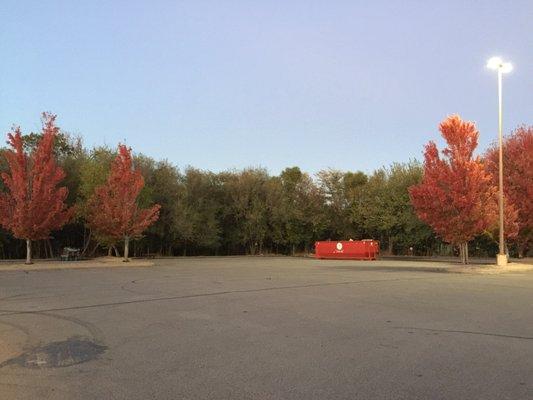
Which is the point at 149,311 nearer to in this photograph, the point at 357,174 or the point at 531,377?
the point at 531,377

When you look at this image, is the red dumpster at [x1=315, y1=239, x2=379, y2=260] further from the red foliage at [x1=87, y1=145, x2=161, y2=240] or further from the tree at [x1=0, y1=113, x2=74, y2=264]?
the tree at [x1=0, y1=113, x2=74, y2=264]

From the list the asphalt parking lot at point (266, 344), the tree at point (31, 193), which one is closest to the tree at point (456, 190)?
the asphalt parking lot at point (266, 344)

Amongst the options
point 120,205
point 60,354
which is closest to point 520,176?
point 120,205

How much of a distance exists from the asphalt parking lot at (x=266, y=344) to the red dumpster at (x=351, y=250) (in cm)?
2498

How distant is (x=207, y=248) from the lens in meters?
53.2

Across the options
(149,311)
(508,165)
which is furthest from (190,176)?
(149,311)

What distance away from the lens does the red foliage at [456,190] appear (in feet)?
90.2

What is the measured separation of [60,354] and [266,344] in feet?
10.4

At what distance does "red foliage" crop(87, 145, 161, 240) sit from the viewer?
33062 millimetres

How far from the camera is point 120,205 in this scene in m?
33.2

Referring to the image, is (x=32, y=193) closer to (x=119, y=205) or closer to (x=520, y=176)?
(x=119, y=205)

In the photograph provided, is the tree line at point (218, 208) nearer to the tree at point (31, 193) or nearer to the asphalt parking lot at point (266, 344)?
the tree at point (31, 193)

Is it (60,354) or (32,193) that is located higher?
(32,193)

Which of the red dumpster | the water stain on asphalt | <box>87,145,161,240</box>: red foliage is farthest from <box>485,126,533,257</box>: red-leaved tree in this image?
the water stain on asphalt
